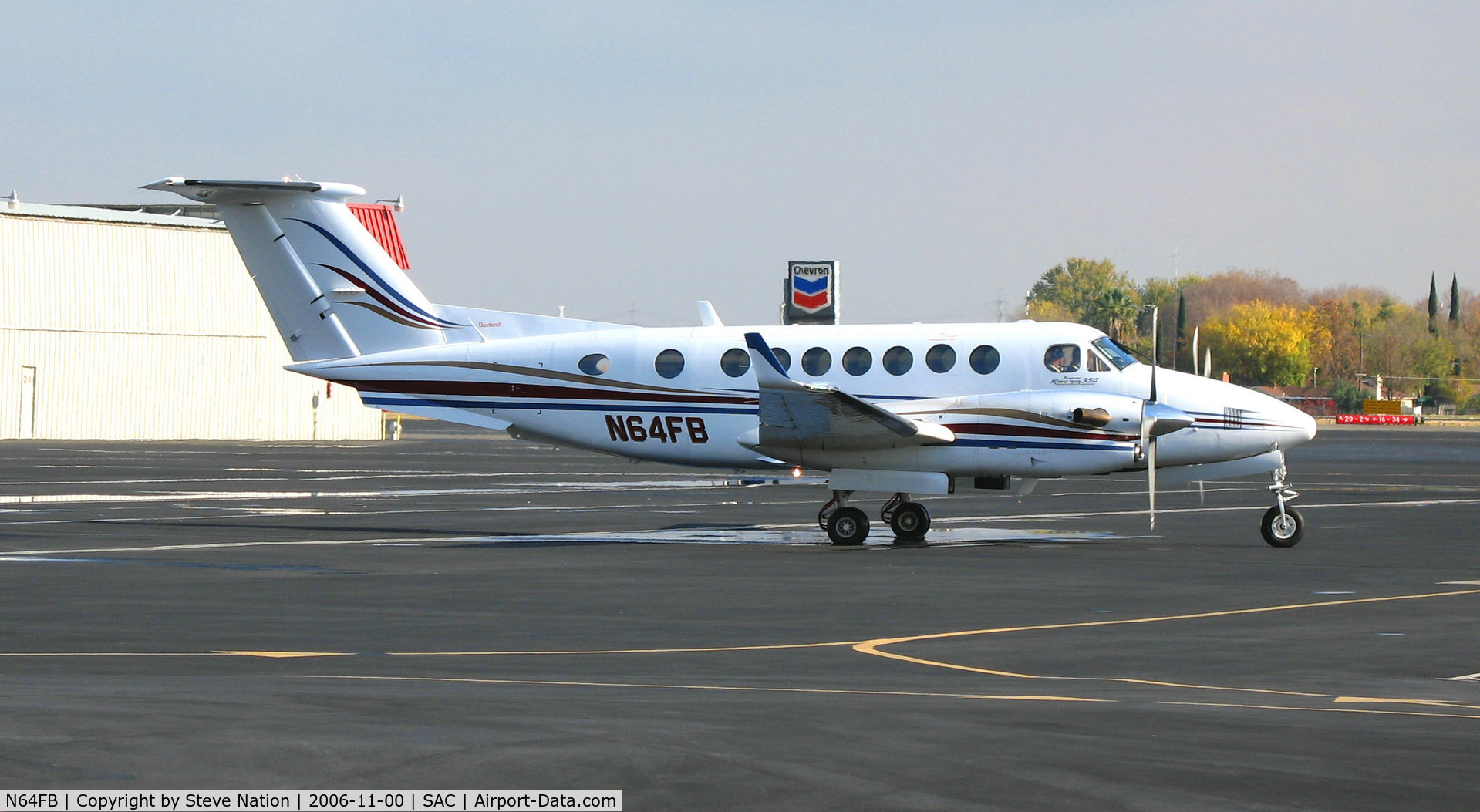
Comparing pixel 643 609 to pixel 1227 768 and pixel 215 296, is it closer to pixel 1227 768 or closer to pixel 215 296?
pixel 1227 768

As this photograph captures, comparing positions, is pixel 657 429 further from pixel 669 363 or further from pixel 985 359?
pixel 985 359

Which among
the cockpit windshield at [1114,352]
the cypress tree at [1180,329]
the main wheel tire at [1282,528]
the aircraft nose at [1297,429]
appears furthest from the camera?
the cypress tree at [1180,329]

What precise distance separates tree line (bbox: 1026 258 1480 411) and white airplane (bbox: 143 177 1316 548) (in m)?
111

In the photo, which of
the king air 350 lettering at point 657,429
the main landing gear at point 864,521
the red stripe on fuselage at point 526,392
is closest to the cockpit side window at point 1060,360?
the main landing gear at point 864,521

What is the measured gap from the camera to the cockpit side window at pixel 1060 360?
2264 centimetres

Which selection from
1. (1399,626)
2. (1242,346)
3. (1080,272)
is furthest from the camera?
(1080,272)

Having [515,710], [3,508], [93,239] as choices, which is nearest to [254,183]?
[3,508]

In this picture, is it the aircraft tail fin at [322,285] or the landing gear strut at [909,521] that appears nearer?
the landing gear strut at [909,521]

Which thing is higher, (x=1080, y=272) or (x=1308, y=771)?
(x=1080, y=272)

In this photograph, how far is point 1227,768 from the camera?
297 inches

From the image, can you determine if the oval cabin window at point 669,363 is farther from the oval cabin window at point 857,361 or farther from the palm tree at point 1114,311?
Answer: the palm tree at point 1114,311

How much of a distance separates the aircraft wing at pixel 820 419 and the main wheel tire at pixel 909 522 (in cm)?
115

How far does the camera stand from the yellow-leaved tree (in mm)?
142500

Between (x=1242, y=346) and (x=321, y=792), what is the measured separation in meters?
145
